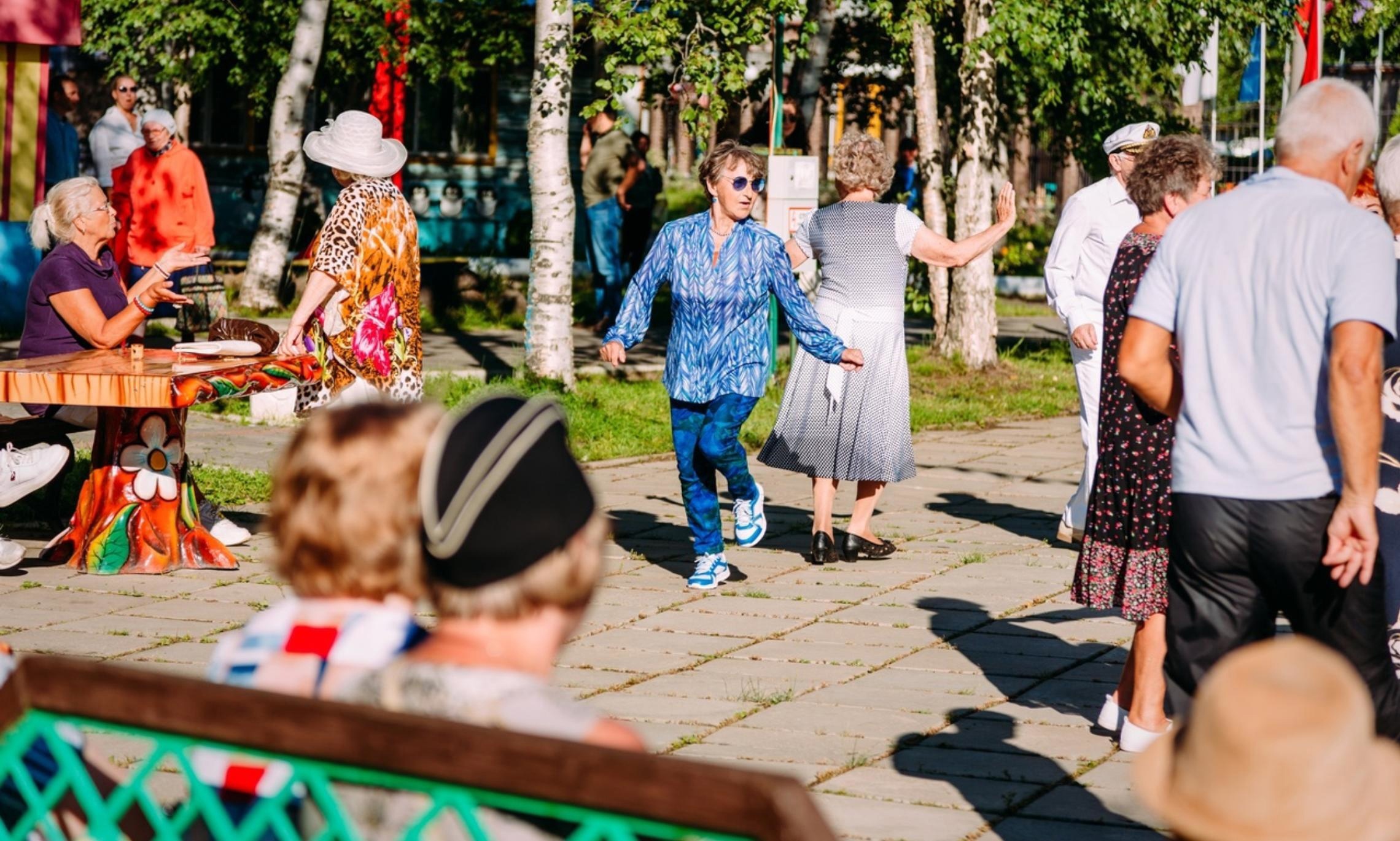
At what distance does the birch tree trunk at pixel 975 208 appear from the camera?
15.5 m

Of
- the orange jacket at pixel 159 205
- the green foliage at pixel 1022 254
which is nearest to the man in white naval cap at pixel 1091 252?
the orange jacket at pixel 159 205

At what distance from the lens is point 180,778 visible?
480 centimetres

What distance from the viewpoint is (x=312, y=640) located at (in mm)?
2781

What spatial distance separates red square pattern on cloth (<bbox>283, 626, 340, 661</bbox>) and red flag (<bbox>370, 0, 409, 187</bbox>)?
17927 mm

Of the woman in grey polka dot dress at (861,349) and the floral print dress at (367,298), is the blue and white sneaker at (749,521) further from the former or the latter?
the floral print dress at (367,298)

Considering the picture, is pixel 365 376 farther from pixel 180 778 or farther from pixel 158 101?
pixel 158 101

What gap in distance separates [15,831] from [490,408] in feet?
2.78

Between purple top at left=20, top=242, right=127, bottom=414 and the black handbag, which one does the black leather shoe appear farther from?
purple top at left=20, top=242, right=127, bottom=414

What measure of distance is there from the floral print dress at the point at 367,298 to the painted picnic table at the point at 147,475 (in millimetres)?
168

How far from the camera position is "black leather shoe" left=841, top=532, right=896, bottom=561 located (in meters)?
8.60

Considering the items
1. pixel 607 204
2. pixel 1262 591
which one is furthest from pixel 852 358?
pixel 607 204

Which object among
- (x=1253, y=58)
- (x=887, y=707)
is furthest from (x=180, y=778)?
(x=1253, y=58)

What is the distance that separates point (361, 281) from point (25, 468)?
179cm

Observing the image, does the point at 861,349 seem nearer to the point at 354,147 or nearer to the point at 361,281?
the point at 361,281
